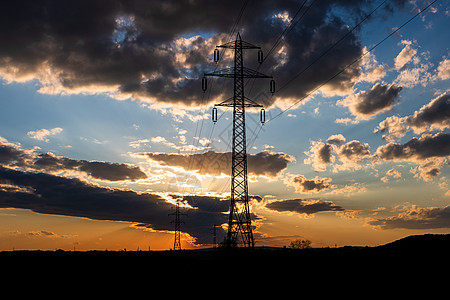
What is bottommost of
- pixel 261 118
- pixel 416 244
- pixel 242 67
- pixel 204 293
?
pixel 204 293

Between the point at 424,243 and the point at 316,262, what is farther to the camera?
the point at 424,243

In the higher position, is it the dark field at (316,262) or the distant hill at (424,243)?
the distant hill at (424,243)

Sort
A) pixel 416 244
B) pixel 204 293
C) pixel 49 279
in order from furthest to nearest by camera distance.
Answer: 1. pixel 416 244
2. pixel 49 279
3. pixel 204 293

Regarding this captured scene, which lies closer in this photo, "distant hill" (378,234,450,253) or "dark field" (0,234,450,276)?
"dark field" (0,234,450,276)

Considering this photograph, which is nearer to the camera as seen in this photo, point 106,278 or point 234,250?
point 106,278

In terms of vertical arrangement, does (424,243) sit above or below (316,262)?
above

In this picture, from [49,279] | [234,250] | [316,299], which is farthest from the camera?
[234,250]

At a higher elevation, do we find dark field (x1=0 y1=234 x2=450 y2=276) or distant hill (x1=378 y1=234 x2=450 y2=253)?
distant hill (x1=378 y1=234 x2=450 y2=253)

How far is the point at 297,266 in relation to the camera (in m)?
29.1

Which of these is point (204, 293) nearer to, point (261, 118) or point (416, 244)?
point (416, 244)

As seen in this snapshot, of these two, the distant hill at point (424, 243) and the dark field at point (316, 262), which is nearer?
the dark field at point (316, 262)

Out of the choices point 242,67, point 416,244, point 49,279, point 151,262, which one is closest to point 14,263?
point 49,279

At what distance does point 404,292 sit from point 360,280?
3.03 meters

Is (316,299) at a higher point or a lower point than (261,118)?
lower
